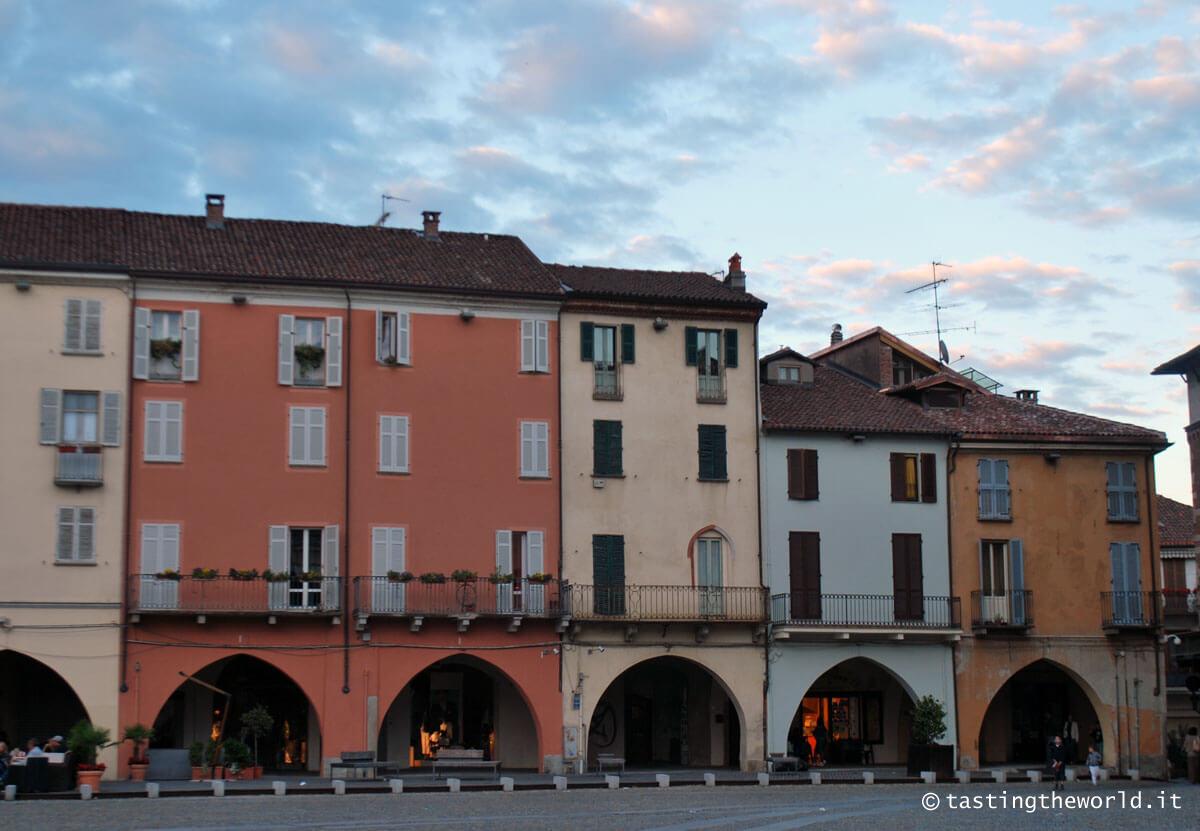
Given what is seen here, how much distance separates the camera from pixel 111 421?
45281mm

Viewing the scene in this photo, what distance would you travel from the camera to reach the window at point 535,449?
48.6 meters

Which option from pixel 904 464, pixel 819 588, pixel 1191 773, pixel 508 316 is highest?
pixel 508 316

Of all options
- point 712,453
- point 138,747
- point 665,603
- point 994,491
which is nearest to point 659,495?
point 712,453

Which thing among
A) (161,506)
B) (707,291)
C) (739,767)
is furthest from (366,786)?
(707,291)

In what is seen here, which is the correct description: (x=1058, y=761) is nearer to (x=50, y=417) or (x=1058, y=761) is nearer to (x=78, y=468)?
(x=78, y=468)

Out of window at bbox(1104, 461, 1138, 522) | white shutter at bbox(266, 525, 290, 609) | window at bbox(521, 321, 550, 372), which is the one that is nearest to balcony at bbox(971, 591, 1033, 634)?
window at bbox(1104, 461, 1138, 522)

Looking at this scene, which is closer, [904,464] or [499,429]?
[499,429]

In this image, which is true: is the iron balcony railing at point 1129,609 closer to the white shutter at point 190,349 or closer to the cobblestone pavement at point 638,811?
the cobblestone pavement at point 638,811

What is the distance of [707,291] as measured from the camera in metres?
51.6

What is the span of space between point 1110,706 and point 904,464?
30.5 feet

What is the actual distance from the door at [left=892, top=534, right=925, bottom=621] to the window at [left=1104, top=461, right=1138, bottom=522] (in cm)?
649

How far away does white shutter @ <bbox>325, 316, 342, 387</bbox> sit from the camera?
4719 centimetres

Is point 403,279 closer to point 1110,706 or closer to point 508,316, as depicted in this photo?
point 508,316

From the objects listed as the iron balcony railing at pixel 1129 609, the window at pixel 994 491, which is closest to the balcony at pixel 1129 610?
the iron balcony railing at pixel 1129 609
